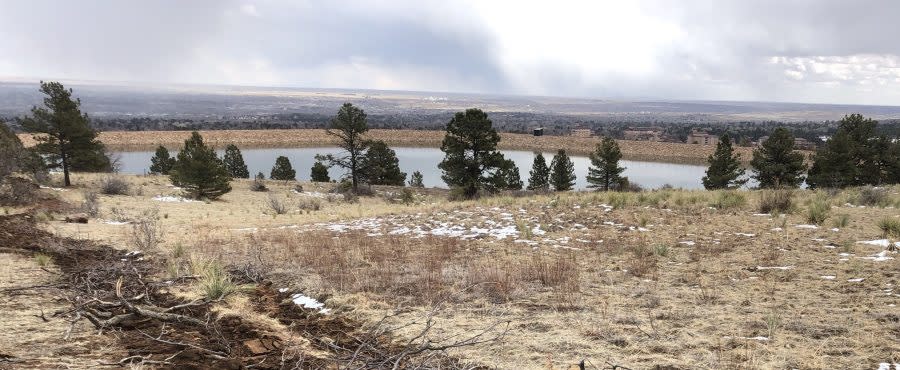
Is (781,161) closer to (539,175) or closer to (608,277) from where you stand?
(539,175)

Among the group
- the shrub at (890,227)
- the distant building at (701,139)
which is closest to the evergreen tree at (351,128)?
the shrub at (890,227)

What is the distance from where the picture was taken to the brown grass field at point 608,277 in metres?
4.42

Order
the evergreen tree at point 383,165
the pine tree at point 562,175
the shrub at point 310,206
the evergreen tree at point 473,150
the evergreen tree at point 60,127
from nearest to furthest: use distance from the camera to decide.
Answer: the shrub at point 310,206 < the evergreen tree at point 60,127 < the evergreen tree at point 473,150 < the evergreen tree at point 383,165 < the pine tree at point 562,175

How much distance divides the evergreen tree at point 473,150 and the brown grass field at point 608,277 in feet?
46.1

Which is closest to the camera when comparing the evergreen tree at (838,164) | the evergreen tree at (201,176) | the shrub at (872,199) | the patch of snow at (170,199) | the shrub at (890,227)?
the shrub at (890,227)

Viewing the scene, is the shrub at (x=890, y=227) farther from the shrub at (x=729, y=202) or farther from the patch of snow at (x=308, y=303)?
the patch of snow at (x=308, y=303)

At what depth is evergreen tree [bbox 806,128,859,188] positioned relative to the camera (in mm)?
29625

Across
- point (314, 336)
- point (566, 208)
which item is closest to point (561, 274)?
point (314, 336)

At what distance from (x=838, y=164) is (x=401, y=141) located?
329 feet

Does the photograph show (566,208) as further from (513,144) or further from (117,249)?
(513,144)

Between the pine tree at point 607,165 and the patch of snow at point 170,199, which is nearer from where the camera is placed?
the patch of snow at point 170,199

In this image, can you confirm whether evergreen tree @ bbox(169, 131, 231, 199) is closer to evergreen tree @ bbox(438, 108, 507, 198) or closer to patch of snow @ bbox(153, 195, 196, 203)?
patch of snow @ bbox(153, 195, 196, 203)

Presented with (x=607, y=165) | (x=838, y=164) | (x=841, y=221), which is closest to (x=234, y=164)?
(x=607, y=165)

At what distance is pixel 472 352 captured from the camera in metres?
4.48
